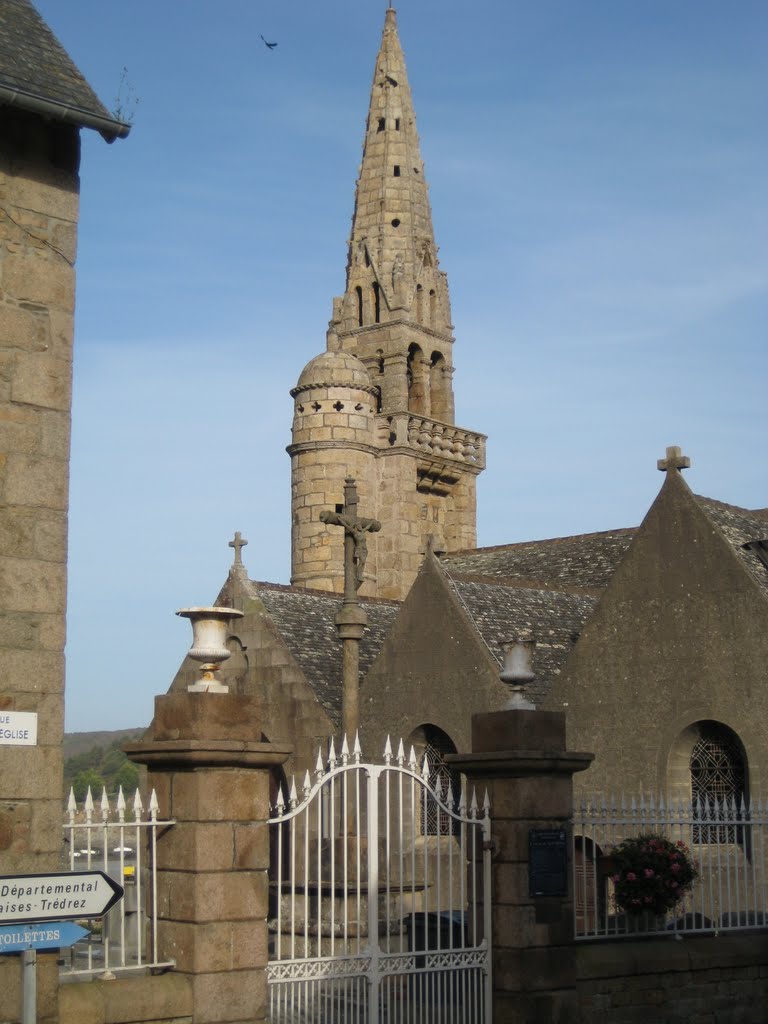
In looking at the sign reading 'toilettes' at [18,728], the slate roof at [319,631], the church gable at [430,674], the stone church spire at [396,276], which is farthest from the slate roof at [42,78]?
the stone church spire at [396,276]

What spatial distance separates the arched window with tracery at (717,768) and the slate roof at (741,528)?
2.21 meters

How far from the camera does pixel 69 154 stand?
37.0ft

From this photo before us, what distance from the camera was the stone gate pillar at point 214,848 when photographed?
420 inches

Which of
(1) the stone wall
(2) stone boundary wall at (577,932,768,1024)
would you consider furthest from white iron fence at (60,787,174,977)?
(2) stone boundary wall at (577,932,768,1024)

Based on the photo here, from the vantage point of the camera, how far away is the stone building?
10.4 meters

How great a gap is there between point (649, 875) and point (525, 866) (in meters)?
1.82

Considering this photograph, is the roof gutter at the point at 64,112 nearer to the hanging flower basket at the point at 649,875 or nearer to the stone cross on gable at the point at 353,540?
the hanging flower basket at the point at 649,875

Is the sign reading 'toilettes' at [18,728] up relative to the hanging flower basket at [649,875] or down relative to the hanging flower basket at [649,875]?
up

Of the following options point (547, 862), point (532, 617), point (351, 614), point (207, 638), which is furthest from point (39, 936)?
point (532, 617)

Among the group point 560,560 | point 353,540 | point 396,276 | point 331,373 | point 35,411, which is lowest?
point 35,411

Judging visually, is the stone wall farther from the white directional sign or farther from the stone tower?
the stone tower

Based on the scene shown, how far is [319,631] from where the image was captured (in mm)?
29312

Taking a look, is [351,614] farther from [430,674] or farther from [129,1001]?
[129,1001]

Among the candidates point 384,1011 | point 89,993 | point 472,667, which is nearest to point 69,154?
point 89,993
